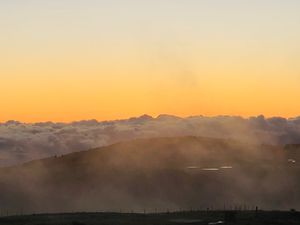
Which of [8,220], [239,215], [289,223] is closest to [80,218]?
[8,220]

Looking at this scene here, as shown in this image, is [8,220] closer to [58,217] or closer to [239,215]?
[58,217]

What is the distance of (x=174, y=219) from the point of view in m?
172

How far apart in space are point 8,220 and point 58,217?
14.3m

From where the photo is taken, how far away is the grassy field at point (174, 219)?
6339 inches

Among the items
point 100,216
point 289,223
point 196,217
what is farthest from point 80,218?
point 289,223

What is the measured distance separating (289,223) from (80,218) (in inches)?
2286

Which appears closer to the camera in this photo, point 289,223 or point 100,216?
point 289,223

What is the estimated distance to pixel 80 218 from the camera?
183 m

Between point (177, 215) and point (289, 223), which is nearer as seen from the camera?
point (289, 223)

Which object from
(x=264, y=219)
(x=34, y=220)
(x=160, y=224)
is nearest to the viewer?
(x=160, y=224)

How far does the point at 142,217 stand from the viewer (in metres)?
184

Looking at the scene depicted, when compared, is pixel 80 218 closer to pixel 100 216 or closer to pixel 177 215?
pixel 100 216

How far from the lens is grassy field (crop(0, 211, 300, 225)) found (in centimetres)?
16100

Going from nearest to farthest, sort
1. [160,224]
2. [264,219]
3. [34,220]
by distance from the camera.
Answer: [160,224] < [264,219] < [34,220]
